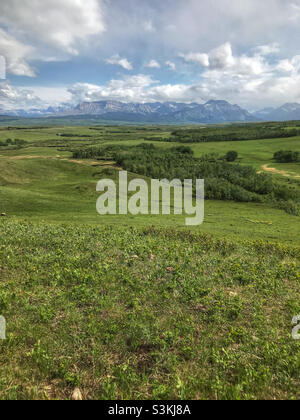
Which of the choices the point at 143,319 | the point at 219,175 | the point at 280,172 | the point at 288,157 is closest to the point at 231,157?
the point at 288,157

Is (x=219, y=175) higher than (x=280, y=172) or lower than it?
lower

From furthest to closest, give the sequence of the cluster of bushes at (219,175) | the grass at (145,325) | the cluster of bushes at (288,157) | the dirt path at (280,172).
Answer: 1. the cluster of bushes at (288,157)
2. the dirt path at (280,172)
3. the cluster of bushes at (219,175)
4. the grass at (145,325)

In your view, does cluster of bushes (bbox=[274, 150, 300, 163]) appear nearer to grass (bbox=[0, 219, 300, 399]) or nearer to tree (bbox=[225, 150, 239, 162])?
tree (bbox=[225, 150, 239, 162])

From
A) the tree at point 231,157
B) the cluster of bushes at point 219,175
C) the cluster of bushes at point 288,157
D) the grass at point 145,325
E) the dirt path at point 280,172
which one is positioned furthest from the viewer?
the tree at point 231,157

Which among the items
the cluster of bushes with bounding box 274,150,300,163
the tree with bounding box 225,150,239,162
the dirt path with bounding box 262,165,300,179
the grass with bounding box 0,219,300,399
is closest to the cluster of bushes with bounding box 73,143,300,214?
the tree with bounding box 225,150,239,162

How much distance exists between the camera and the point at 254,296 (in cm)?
907

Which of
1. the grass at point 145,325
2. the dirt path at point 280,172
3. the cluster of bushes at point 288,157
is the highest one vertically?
the cluster of bushes at point 288,157

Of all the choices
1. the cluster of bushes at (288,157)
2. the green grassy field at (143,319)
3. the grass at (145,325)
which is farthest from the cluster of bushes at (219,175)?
the grass at (145,325)

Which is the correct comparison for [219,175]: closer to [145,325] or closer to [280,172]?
[280,172]

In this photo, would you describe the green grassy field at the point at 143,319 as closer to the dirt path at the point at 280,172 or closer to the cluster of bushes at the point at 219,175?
the cluster of bushes at the point at 219,175

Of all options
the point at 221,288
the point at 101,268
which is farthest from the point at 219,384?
the point at 101,268

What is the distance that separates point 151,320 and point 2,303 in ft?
16.8

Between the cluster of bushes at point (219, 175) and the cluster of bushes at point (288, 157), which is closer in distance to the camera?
the cluster of bushes at point (219, 175)

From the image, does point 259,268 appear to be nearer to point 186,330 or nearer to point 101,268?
point 186,330
